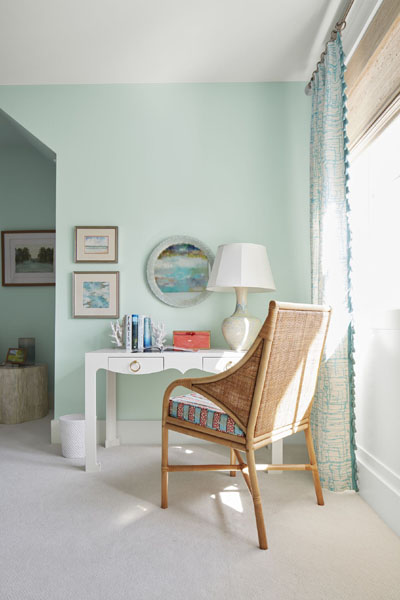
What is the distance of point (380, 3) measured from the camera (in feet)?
6.66

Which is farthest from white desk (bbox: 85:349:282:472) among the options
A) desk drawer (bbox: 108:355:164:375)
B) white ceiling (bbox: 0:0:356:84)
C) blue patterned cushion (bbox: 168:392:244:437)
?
white ceiling (bbox: 0:0:356:84)

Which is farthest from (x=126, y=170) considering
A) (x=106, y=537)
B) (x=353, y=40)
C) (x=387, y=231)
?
(x=106, y=537)

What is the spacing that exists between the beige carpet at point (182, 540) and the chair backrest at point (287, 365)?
44cm

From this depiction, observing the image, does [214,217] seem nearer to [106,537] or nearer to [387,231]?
[387,231]

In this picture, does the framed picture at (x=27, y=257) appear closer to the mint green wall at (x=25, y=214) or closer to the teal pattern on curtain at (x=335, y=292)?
the mint green wall at (x=25, y=214)

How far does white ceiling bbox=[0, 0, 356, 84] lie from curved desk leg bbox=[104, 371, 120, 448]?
2171 mm

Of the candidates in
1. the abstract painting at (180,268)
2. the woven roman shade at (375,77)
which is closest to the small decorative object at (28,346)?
the abstract painting at (180,268)

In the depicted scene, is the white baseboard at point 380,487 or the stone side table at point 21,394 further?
the stone side table at point 21,394

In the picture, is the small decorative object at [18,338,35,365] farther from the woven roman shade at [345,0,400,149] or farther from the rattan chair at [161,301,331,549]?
the woven roman shade at [345,0,400,149]

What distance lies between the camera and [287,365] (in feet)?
6.05

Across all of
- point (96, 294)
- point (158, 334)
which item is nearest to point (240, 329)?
point (158, 334)

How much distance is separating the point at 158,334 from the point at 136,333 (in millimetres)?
178

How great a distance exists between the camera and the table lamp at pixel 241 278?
2676 mm

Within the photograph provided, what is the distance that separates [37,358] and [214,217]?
2.41 metres
